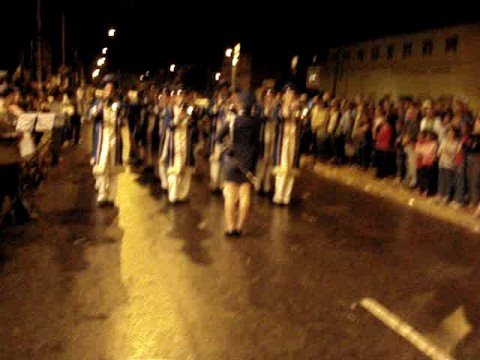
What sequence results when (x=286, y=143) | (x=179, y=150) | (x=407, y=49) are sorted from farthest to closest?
(x=407, y=49), (x=286, y=143), (x=179, y=150)

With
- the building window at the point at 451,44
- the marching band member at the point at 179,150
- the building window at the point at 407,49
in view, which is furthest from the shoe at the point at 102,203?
the building window at the point at 407,49

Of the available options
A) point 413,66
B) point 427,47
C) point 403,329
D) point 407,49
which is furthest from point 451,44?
point 403,329

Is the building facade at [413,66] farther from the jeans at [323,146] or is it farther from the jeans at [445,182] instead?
the jeans at [445,182]

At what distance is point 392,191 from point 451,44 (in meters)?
8.31

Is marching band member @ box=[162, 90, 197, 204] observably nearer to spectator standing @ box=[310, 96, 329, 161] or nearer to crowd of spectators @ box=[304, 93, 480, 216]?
crowd of spectators @ box=[304, 93, 480, 216]

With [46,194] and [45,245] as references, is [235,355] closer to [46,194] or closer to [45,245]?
[45,245]

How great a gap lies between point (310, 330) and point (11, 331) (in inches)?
98.5

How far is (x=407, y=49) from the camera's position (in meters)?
22.2

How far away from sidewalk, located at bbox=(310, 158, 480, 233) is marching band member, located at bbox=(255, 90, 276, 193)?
8.09ft

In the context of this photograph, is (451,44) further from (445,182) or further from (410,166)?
(445,182)

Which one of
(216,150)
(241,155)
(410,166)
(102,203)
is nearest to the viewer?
(241,155)

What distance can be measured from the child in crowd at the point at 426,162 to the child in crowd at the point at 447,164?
11.5 inches

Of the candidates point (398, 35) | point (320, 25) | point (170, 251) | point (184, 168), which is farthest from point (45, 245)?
point (320, 25)

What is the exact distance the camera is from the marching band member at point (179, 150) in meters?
11.4
